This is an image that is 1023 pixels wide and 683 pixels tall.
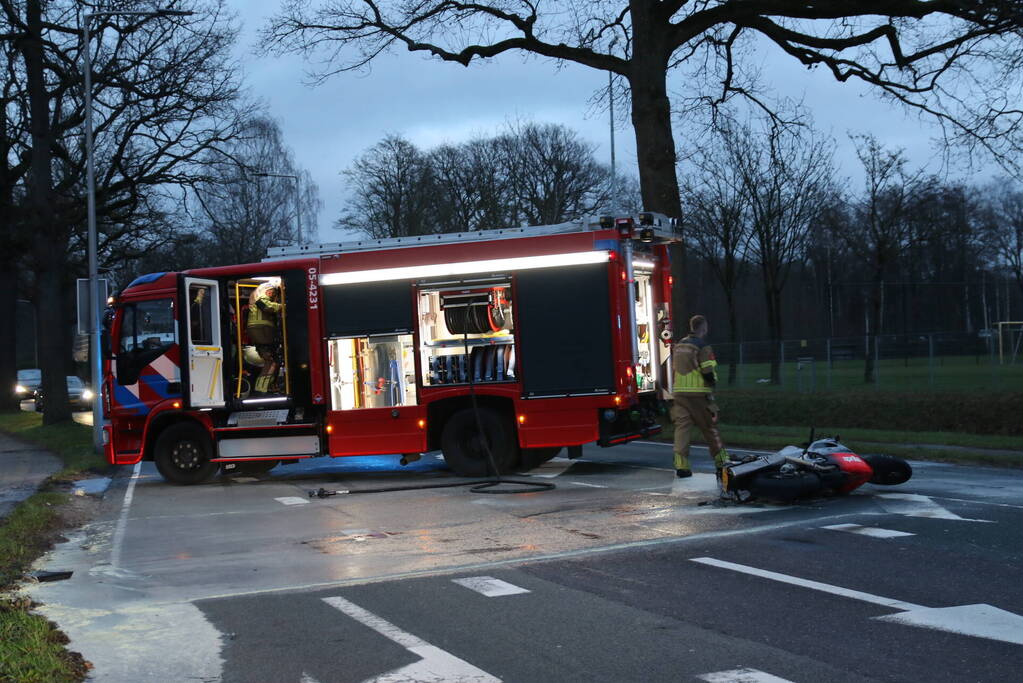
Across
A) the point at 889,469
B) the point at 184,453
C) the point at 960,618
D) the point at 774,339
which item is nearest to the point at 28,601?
the point at 960,618

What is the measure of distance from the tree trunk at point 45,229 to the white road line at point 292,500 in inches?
746

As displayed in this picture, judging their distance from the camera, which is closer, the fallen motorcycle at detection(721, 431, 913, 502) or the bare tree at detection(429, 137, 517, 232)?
the fallen motorcycle at detection(721, 431, 913, 502)

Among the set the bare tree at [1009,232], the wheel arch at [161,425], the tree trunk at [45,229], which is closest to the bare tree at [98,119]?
the tree trunk at [45,229]

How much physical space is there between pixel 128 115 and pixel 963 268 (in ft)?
188

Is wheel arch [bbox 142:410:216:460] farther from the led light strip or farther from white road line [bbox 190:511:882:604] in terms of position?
white road line [bbox 190:511:882:604]

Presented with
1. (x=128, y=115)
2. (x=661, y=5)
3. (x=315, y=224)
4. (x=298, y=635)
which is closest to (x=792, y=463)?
(x=298, y=635)

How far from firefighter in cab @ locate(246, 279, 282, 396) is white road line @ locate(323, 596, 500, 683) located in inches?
360

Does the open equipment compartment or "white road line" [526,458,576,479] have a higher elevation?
the open equipment compartment

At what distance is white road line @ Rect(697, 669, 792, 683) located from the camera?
5340mm

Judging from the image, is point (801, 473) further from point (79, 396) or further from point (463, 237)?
point (79, 396)

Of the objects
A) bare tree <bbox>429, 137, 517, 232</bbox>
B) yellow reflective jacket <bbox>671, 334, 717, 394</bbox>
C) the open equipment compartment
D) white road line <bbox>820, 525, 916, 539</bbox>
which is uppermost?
bare tree <bbox>429, 137, 517, 232</bbox>

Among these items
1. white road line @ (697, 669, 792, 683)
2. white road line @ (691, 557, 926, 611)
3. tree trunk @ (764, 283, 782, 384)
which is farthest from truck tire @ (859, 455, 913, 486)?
tree trunk @ (764, 283, 782, 384)

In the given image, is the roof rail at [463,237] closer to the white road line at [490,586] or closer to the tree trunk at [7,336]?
the white road line at [490,586]

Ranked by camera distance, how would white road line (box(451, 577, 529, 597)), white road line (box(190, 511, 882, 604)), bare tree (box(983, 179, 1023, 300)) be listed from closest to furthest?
white road line (box(451, 577, 529, 597))
white road line (box(190, 511, 882, 604))
bare tree (box(983, 179, 1023, 300))
